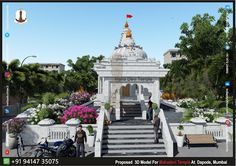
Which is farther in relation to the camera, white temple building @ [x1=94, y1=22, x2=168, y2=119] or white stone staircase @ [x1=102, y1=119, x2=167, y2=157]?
white temple building @ [x1=94, y1=22, x2=168, y2=119]

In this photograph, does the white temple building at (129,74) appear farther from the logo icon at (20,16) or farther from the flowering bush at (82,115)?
the logo icon at (20,16)

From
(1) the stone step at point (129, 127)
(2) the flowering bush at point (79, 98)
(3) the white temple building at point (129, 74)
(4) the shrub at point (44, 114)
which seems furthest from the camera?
(2) the flowering bush at point (79, 98)

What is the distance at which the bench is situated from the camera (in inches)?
561

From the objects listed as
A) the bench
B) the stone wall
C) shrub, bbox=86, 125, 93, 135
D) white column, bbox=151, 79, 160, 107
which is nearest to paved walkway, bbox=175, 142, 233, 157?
the bench

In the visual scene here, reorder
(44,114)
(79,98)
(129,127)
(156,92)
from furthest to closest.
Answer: (79,98) → (156,92) → (44,114) → (129,127)

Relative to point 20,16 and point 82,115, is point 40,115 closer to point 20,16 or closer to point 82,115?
point 82,115

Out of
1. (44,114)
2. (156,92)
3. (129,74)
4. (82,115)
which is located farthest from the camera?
(156,92)

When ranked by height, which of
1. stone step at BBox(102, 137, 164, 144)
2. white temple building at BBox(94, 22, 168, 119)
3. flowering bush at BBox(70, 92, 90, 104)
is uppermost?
white temple building at BBox(94, 22, 168, 119)

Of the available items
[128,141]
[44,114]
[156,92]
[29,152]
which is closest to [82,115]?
[44,114]

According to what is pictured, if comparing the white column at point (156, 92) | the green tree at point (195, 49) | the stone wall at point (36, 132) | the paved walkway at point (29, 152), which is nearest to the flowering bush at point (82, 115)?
the stone wall at point (36, 132)

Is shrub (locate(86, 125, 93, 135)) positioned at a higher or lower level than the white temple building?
lower

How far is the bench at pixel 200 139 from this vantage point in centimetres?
1425

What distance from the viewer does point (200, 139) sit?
14.4 m

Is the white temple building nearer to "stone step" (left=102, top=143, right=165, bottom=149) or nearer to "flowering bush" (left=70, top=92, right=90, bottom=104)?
"stone step" (left=102, top=143, right=165, bottom=149)
